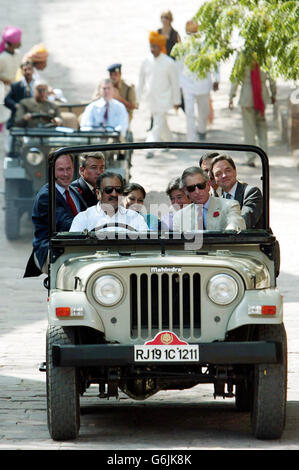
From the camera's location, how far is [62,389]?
7.93 m

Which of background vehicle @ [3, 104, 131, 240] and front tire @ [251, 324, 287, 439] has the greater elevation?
background vehicle @ [3, 104, 131, 240]

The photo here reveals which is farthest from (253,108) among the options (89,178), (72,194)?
(72,194)

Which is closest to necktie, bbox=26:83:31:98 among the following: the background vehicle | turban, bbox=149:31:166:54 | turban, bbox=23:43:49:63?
turban, bbox=23:43:49:63

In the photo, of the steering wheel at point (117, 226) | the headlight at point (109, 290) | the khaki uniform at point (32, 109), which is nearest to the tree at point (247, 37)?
the khaki uniform at point (32, 109)

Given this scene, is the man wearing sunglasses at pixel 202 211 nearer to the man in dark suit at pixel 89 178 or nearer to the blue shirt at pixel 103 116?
the man in dark suit at pixel 89 178

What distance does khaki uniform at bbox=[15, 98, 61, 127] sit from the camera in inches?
709

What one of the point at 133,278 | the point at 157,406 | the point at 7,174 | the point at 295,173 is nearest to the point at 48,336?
the point at 133,278

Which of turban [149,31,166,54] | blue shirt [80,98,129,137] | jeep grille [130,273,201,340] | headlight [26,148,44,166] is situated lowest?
jeep grille [130,273,201,340]

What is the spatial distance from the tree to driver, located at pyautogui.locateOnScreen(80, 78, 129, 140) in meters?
3.04

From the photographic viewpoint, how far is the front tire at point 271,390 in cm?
792

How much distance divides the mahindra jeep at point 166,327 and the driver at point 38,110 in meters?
9.90

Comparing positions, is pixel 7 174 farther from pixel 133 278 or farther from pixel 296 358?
pixel 133 278

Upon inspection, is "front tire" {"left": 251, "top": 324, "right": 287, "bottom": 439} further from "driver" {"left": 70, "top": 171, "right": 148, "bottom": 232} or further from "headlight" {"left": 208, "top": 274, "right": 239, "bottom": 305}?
"driver" {"left": 70, "top": 171, "right": 148, "bottom": 232}
